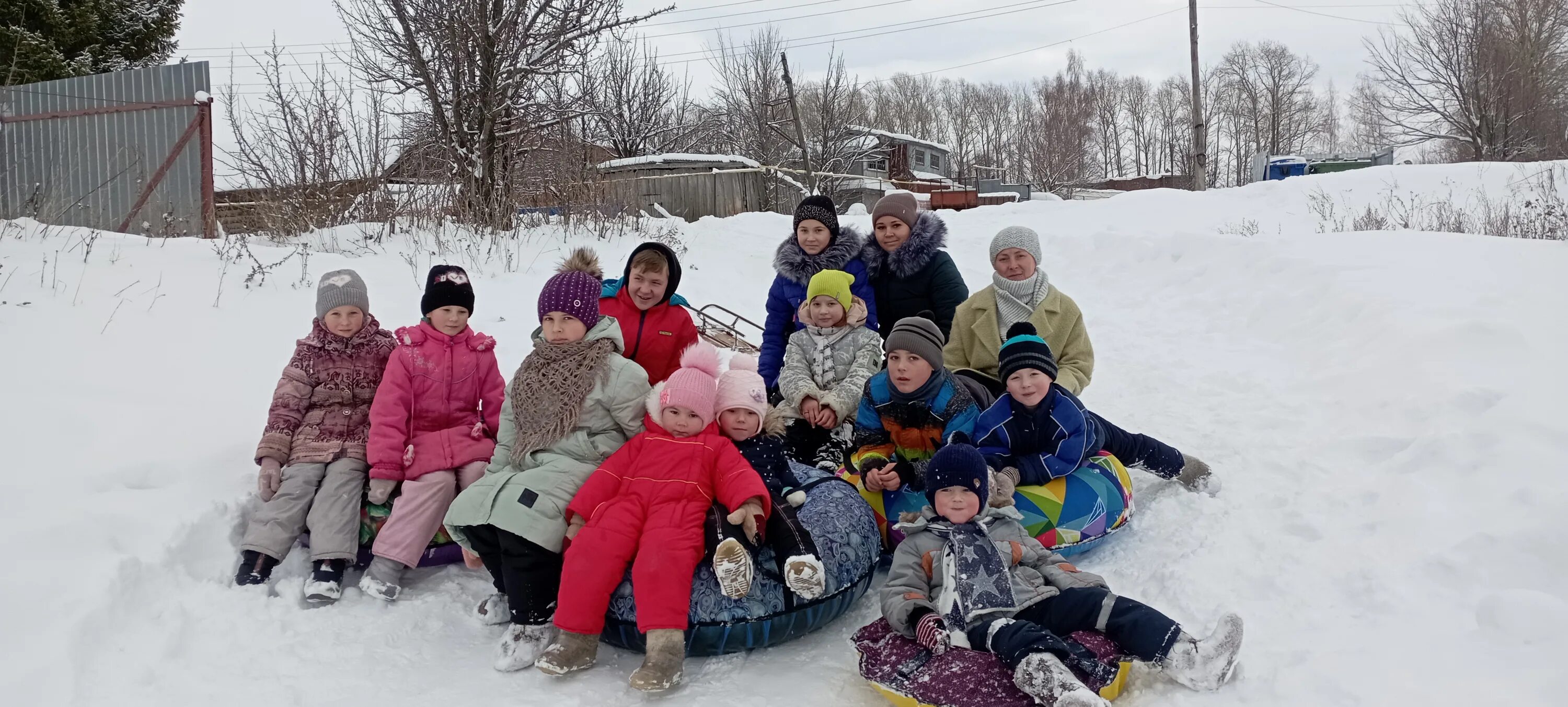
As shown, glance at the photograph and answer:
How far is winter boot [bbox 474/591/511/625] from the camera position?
329 centimetres

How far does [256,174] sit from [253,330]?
4.36m

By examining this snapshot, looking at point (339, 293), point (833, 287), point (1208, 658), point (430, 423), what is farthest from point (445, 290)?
point (1208, 658)

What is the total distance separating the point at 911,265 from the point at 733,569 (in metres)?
2.40

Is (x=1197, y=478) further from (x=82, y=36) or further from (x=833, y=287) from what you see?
(x=82, y=36)

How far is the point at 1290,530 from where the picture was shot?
3.55 metres

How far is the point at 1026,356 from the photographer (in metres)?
3.60

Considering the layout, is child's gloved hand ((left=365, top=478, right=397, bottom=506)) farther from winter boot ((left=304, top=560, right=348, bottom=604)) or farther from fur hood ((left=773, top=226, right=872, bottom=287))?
fur hood ((left=773, top=226, right=872, bottom=287))

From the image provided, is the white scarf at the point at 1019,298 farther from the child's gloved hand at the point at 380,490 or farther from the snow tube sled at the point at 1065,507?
the child's gloved hand at the point at 380,490

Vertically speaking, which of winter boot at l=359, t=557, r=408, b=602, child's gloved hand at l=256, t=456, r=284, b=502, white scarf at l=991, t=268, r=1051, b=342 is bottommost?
winter boot at l=359, t=557, r=408, b=602

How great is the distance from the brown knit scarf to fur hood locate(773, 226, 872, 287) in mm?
1399

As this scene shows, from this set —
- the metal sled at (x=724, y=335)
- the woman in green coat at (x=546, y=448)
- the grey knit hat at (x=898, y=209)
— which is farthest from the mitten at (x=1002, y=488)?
the metal sled at (x=724, y=335)

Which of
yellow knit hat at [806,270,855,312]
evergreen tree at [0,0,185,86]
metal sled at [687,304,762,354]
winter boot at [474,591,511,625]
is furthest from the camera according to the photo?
evergreen tree at [0,0,185,86]

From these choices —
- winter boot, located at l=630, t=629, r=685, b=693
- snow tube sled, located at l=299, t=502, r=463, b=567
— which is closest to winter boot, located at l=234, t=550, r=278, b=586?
snow tube sled, located at l=299, t=502, r=463, b=567

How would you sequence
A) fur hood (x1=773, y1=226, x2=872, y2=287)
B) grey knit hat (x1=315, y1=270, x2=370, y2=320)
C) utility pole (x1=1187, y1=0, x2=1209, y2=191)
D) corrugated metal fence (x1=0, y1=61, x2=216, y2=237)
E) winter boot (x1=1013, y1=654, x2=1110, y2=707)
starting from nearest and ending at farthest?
winter boot (x1=1013, y1=654, x2=1110, y2=707), grey knit hat (x1=315, y1=270, x2=370, y2=320), fur hood (x1=773, y1=226, x2=872, y2=287), corrugated metal fence (x1=0, y1=61, x2=216, y2=237), utility pole (x1=1187, y1=0, x2=1209, y2=191)
